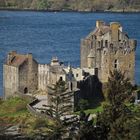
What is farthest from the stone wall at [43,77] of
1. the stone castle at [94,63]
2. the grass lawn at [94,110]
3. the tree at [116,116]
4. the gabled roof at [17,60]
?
the tree at [116,116]

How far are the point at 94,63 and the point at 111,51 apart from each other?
1639 millimetres

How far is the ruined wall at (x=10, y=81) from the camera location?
55.6m

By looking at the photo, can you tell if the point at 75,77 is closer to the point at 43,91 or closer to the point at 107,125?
the point at 43,91

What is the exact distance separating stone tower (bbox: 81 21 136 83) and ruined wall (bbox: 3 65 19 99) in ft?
18.1

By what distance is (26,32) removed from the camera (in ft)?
439

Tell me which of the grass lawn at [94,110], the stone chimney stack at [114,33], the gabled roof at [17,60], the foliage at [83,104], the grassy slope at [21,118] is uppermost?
the stone chimney stack at [114,33]

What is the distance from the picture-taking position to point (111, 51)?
5403 centimetres

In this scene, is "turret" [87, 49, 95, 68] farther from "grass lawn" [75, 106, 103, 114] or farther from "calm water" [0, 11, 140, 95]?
"calm water" [0, 11, 140, 95]

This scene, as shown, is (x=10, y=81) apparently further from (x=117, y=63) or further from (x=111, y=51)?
(x=117, y=63)

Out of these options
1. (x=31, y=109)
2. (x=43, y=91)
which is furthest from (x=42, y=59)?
(x=31, y=109)

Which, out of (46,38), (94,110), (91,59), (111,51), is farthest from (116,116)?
(46,38)

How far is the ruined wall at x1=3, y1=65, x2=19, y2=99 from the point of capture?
182ft

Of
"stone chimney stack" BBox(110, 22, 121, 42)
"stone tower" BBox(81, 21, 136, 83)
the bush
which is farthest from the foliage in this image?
"stone chimney stack" BBox(110, 22, 121, 42)

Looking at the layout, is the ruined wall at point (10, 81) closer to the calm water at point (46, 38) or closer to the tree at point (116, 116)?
the calm water at point (46, 38)
